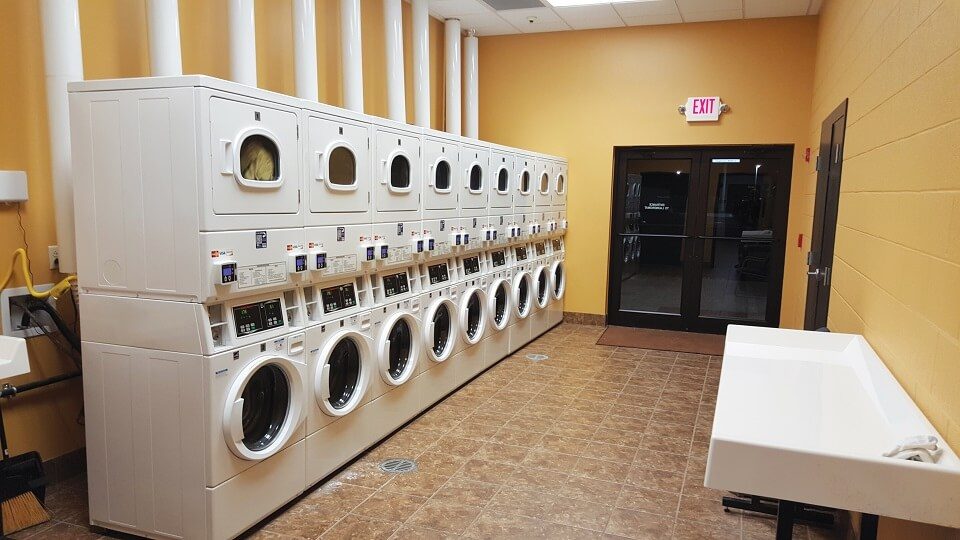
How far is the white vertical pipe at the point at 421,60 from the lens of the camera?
580cm

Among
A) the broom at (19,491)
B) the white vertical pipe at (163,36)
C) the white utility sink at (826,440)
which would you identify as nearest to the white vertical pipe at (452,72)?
the white vertical pipe at (163,36)

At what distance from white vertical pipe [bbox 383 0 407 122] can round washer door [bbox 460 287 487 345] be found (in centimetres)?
161

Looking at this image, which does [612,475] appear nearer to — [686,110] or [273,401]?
[273,401]

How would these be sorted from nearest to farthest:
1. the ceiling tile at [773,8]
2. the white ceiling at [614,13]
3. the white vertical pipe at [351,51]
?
the white vertical pipe at [351,51]
the ceiling tile at [773,8]
the white ceiling at [614,13]

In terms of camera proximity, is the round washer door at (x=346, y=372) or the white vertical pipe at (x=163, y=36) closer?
the white vertical pipe at (x=163, y=36)

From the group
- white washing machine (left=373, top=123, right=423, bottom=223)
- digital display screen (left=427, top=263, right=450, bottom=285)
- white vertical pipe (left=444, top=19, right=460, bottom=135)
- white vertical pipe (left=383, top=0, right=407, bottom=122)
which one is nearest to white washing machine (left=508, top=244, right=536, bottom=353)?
digital display screen (left=427, top=263, right=450, bottom=285)

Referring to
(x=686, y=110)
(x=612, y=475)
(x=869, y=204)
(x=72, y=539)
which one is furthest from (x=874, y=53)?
(x=72, y=539)

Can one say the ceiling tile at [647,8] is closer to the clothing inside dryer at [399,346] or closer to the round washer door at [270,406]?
the clothing inside dryer at [399,346]

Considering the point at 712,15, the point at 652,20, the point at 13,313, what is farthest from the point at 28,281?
the point at 712,15

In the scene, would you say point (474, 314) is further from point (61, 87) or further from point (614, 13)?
point (614, 13)

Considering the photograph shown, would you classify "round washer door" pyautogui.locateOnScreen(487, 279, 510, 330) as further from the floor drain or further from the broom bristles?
the broom bristles

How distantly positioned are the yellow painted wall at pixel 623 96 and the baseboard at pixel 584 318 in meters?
0.07

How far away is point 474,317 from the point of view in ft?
17.7

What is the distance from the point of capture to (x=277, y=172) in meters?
2.94
